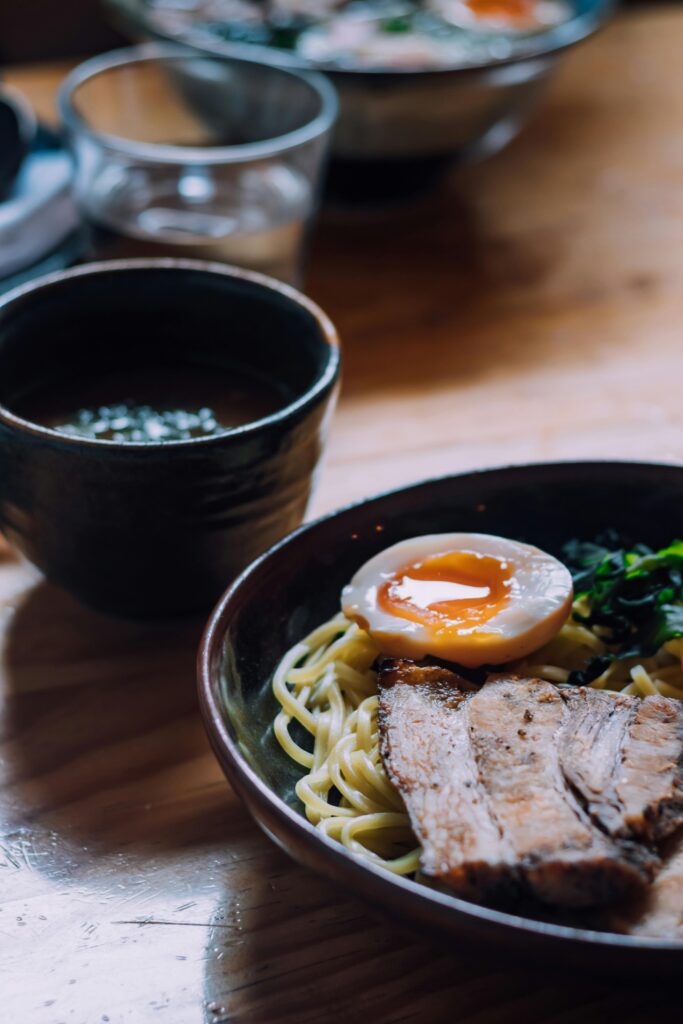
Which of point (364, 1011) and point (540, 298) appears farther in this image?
point (540, 298)

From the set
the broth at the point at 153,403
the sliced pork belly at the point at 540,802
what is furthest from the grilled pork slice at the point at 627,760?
the broth at the point at 153,403

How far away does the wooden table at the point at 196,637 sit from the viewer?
1002 mm

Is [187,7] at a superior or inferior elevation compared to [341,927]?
superior

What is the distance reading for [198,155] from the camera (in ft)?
5.88

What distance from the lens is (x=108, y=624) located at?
143 cm

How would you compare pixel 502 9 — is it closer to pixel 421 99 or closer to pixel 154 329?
pixel 421 99

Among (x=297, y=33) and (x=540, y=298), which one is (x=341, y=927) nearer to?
(x=540, y=298)

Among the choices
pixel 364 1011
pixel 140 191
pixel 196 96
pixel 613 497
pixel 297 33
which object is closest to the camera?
pixel 364 1011

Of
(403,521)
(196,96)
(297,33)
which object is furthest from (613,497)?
(297,33)

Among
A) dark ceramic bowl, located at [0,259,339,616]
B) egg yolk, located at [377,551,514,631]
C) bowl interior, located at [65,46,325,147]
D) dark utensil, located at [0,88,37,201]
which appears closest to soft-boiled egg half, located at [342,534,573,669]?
egg yolk, located at [377,551,514,631]

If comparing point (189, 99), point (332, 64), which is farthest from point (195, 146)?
point (332, 64)

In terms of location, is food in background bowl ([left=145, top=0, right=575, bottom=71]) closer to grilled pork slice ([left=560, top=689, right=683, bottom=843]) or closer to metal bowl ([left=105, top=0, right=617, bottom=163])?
metal bowl ([left=105, top=0, right=617, bottom=163])

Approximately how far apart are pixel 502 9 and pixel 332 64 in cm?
79

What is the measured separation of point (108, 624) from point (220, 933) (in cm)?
48
